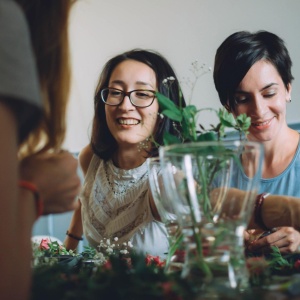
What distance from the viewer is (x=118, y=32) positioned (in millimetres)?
3088

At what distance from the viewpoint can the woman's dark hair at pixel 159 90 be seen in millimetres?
1702

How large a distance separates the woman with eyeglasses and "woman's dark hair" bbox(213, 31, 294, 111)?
17 centimetres

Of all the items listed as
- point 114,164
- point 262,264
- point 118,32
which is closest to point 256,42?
point 114,164

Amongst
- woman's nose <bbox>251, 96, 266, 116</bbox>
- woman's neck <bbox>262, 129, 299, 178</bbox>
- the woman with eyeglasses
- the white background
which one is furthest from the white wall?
woman's nose <bbox>251, 96, 266, 116</bbox>

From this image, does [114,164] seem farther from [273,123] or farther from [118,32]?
[118,32]

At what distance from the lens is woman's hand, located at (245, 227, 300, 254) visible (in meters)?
0.99

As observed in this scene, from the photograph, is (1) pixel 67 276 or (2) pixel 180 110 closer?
(1) pixel 67 276

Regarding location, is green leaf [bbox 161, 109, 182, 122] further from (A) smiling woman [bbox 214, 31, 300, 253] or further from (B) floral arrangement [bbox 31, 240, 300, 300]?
(A) smiling woman [bbox 214, 31, 300, 253]

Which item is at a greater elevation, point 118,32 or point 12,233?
point 118,32

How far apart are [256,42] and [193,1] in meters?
1.15

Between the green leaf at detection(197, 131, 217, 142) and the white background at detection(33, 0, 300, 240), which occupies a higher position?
the white background at detection(33, 0, 300, 240)

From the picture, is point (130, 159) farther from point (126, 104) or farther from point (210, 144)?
point (210, 144)

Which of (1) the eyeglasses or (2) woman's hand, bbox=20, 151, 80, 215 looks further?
(1) the eyeglasses

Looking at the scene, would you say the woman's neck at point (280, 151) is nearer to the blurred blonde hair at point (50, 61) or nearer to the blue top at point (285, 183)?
the blue top at point (285, 183)
